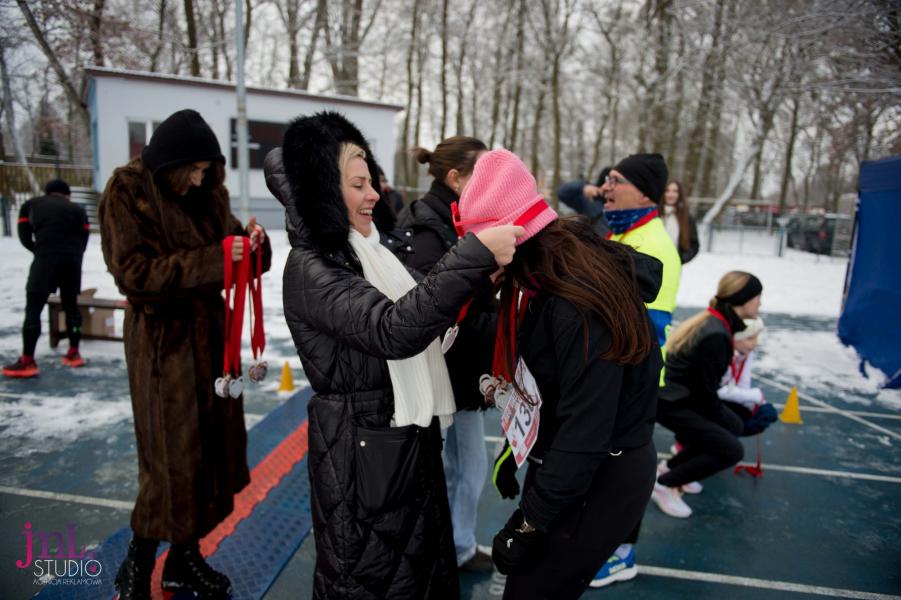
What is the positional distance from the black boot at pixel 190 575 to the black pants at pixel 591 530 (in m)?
1.53

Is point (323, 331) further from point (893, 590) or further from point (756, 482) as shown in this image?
point (756, 482)

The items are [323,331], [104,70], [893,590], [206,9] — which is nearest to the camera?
[323,331]

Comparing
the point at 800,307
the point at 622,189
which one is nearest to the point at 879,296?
the point at 622,189

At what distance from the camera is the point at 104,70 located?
15711mm

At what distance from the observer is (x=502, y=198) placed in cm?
155

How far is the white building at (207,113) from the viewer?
53.6 ft

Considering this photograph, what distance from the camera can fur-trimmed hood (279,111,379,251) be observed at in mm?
1719

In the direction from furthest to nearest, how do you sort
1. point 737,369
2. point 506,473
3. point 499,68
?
point 499,68 < point 737,369 < point 506,473

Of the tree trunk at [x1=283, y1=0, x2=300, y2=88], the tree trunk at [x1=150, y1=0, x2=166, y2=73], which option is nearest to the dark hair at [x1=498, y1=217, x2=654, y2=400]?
the tree trunk at [x1=150, y1=0, x2=166, y2=73]

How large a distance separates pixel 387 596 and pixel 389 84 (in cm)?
2800

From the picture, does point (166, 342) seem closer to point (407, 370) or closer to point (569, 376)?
point (407, 370)

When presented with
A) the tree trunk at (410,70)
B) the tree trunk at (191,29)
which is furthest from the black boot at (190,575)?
the tree trunk at (410,70)

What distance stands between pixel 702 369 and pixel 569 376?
7.32 ft

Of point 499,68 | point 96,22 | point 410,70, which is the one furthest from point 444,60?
point 96,22
